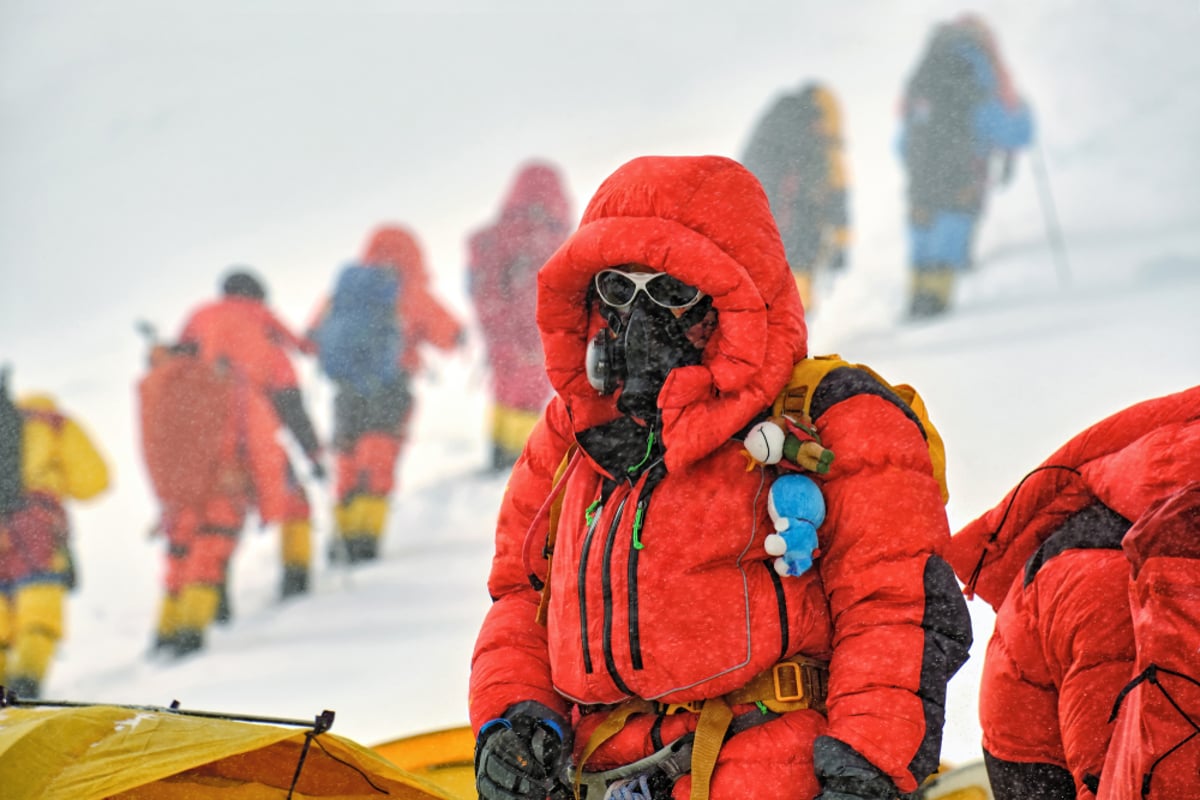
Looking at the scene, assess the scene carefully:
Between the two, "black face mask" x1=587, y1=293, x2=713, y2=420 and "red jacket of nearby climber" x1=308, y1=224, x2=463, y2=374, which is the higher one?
"red jacket of nearby climber" x1=308, y1=224, x2=463, y2=374

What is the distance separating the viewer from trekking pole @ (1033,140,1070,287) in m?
7.81

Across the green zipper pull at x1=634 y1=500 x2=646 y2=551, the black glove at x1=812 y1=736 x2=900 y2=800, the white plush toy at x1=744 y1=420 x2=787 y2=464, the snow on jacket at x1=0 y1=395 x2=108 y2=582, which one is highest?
the snow on jacket at x1=0 y1=395 x2=108 y2=582

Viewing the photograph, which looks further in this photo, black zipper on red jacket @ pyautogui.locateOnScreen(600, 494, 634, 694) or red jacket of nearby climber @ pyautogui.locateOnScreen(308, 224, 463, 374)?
red jacket of nearby climber @ pyautogui.locateOnScreen(308, 224, 463, 374)

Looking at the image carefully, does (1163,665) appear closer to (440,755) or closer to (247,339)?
(440,755)

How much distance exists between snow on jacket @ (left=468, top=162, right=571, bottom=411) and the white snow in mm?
210

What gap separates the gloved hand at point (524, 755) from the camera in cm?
164

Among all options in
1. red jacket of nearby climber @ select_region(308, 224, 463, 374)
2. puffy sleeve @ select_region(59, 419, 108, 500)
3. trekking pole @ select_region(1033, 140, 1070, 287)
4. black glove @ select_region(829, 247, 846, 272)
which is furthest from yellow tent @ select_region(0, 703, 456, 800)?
trekking pole @ select_region(1033, 140, 1070, 287)

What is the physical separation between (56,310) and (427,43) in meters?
3.96

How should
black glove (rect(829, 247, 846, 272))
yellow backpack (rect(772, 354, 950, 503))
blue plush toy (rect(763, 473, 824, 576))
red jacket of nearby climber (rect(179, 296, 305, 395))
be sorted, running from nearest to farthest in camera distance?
blue plush toy (rect(763, 473, 824, 576)) → yellow backpack (rect(772, 354, 950, 503)) → red jacket of nearby climber (rect(179, 296, 305, 395)) → black glove (rect(829, 247, 846, 272))

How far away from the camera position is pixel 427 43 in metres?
11.6

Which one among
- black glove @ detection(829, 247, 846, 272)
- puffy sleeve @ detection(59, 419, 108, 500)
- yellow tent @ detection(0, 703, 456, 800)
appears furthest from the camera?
black glove @ detection(829, 247, 846, 272)

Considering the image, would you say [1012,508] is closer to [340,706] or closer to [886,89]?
[340,706]

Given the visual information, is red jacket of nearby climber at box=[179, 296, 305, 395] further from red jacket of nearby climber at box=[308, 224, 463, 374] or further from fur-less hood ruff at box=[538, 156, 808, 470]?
fur-less hood ruff at box=[538, 156, 808, 470]

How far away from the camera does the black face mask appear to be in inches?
66.1
